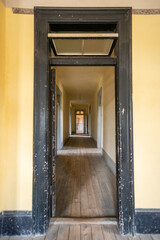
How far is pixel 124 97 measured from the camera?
1.71 m

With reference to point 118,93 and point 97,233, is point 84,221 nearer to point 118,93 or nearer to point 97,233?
point 97,233

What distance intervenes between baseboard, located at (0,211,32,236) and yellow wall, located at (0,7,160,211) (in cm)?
34

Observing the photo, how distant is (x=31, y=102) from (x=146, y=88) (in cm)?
135

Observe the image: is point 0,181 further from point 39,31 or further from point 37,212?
point 39,31

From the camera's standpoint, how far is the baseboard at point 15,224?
5.40 ft

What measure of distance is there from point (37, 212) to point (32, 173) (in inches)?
16.7

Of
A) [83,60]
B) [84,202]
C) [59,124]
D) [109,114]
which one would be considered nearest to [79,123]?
[59,124]

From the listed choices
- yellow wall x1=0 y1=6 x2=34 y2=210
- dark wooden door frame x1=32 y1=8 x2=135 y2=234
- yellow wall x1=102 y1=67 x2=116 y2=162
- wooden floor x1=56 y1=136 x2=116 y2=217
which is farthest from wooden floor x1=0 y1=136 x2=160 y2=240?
yellow wall x1=0 y1=6 x2=34 y2=210

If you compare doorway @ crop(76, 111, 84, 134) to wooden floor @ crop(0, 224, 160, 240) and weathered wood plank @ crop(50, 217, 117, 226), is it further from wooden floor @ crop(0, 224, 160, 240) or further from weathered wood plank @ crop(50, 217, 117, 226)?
wooden floor @ crop(0, 224, 160, 240)

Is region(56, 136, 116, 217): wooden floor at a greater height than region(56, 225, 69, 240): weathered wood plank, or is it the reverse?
region(56, 225, 69, 240): weathered wood plank

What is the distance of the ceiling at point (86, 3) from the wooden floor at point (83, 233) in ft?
8.47

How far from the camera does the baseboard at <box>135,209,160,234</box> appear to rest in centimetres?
165

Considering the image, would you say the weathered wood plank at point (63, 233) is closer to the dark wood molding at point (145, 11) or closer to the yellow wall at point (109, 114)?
the yellow wall at point (109, 114)

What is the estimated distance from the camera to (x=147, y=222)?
1660mm
